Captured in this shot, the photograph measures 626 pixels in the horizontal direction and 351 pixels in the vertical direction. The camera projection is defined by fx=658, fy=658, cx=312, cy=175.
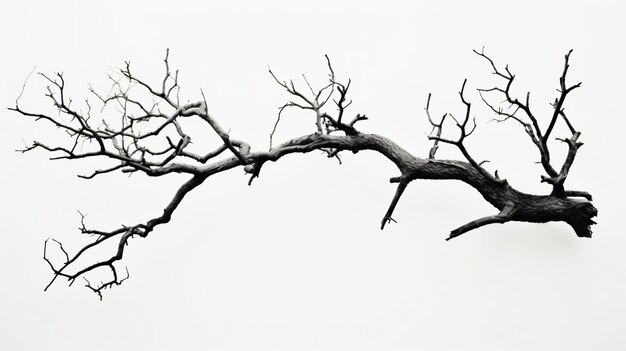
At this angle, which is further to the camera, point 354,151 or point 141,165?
point 354,151

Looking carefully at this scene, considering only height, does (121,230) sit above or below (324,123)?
below

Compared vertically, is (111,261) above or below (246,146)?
below

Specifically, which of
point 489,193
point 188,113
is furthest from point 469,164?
point 188,113

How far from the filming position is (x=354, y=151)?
3719mm


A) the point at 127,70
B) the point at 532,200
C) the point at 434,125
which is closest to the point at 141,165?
the point at 127,70

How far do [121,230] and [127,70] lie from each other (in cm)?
93

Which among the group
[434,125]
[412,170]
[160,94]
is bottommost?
[412,170]

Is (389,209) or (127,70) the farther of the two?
(127,70)

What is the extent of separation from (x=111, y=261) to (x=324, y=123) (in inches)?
55.6

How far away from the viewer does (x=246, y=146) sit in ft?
12.2

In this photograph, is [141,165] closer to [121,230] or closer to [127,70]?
[121,230]

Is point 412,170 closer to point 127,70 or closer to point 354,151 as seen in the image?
point 354,151

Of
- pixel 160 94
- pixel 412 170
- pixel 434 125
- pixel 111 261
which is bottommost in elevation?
pixel 111 261

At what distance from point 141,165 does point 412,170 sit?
145 cm
